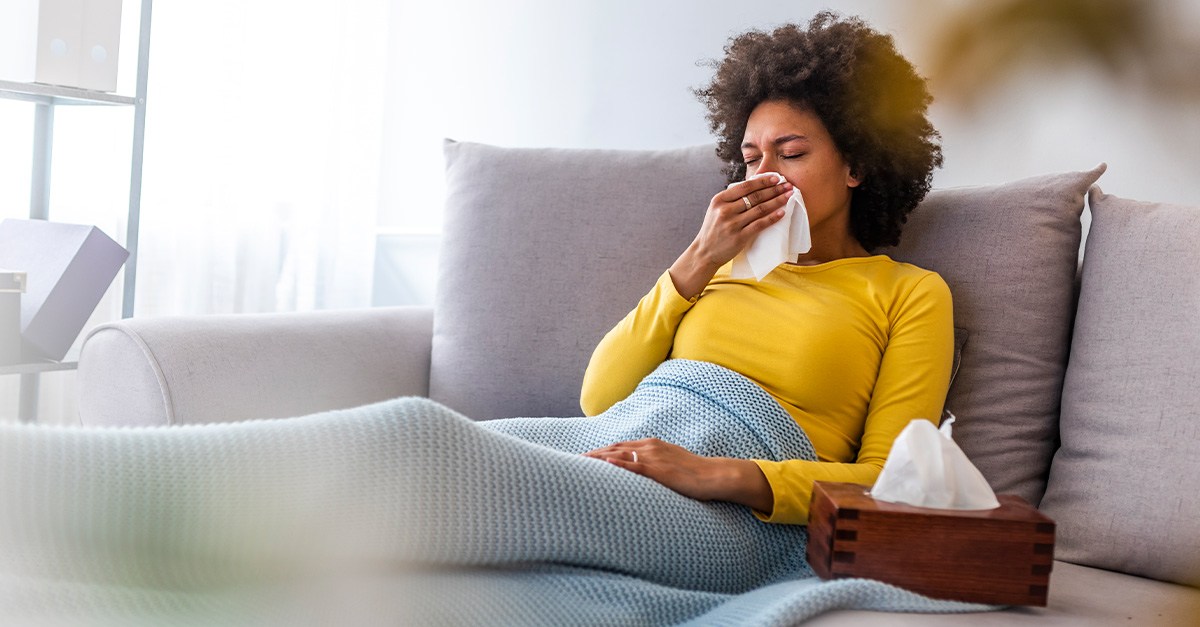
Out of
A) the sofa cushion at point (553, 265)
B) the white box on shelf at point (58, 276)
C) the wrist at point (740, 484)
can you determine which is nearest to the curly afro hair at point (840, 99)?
the sofa cushion at point (553, 265)

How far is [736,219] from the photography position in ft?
5.01

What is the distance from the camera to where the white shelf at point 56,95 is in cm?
188

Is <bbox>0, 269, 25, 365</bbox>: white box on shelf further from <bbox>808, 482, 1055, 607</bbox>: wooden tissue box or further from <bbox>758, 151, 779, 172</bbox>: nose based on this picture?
<bbox>808, 482, 1055, 607</bbox>: wooden tissue box

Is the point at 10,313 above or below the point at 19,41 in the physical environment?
below

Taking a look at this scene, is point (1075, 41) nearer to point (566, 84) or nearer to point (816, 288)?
point (816, 288)

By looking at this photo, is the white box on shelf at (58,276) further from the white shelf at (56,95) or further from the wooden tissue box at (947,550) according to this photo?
the wooden tissue box at (947,550)

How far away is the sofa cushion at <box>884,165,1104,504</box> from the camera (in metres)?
1.48

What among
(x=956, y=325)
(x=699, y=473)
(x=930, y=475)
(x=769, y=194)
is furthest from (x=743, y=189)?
(x=930, y=475)

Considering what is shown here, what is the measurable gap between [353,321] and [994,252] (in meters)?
1.05

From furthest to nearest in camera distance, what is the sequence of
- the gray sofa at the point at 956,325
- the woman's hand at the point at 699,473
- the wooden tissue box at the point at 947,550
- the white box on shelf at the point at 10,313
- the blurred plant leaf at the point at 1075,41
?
the white box on shelf at the point at 10,313, the gray sofa at the point at 956,325, the woman's hand at the point at 699,473, the wooden tissue box at the point at 947,550, the blurred plant leaf at the point at 1075,41

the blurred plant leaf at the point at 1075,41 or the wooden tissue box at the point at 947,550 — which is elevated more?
the blurred plant leaf at the point at 1075,41

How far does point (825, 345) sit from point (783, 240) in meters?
0.17

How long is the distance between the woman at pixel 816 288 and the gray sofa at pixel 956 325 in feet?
0.34

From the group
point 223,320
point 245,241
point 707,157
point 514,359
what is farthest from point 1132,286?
point 245,241
